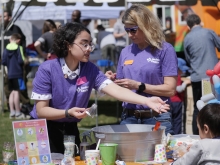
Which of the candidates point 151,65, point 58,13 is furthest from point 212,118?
point 58,13

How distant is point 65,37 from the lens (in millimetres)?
3062

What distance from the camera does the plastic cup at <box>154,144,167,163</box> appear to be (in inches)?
114

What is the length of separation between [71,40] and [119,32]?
9210 millimetres

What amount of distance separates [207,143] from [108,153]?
1.91ft

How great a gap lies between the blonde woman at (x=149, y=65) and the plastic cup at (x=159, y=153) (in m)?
0.53

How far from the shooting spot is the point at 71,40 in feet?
10.0

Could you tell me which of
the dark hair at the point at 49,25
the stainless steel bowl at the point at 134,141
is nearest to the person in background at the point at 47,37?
the dark hair at the point at 49,25

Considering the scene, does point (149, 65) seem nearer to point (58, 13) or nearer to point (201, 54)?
point (201, 54)

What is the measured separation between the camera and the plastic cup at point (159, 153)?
2900 mm

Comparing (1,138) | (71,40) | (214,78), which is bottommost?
(1,138)

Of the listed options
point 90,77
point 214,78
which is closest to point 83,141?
point 90,77

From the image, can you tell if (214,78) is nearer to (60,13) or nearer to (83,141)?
(83,141)

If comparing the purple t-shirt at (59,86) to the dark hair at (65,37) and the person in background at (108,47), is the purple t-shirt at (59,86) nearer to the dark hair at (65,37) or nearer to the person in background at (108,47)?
the dark hair at (65,37)

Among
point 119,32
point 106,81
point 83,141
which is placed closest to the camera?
point 83,141
